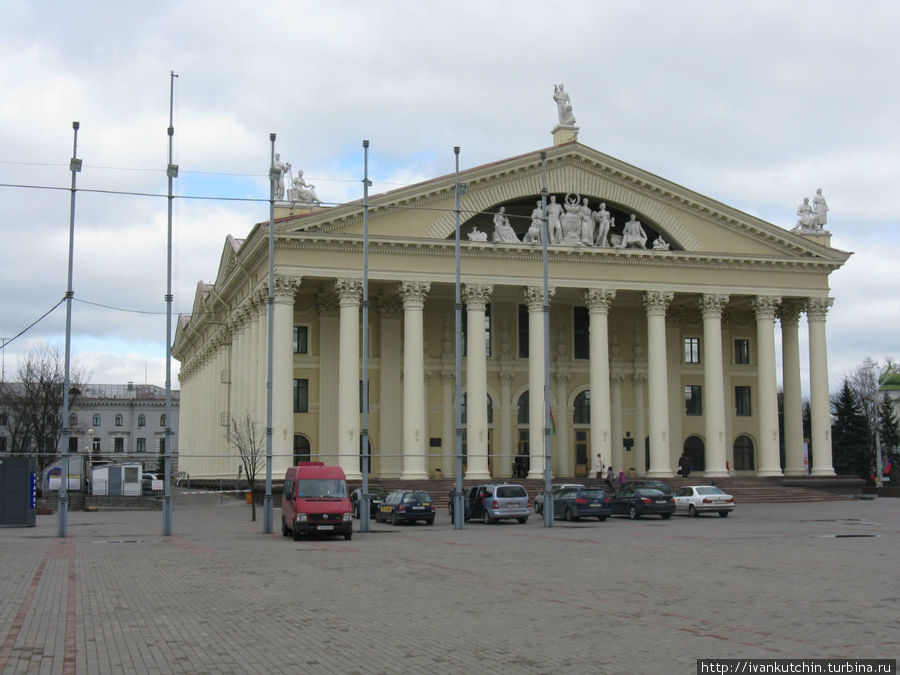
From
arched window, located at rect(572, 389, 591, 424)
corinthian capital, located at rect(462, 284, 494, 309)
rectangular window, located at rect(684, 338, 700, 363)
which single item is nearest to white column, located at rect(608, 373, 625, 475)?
arched window, located at rect(572, 389, 591, 424)

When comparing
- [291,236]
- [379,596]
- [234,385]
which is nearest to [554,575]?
[379,596]

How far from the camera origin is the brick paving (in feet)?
36.6

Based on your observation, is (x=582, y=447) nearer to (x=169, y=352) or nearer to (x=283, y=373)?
(x=283, y=373)

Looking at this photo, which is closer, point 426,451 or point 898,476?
point 426,451

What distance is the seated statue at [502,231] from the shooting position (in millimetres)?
51859

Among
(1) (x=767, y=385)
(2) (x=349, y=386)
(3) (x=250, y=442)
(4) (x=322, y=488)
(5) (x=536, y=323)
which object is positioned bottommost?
(4) (x=322, y=488)

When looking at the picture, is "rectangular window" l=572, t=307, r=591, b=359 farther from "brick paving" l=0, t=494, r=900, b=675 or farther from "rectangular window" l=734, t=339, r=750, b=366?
"brick paving" l=0, t=494, r=900, b=675

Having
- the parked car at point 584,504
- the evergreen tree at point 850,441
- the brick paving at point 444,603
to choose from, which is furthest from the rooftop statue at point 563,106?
the evergreen tree at point 850,441

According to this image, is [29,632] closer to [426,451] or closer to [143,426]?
[426,451]

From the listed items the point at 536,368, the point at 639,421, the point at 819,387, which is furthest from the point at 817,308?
the point at 536,368

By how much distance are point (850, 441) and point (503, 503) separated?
54.7m

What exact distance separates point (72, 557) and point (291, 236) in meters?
26.0

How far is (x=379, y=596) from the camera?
1602cm

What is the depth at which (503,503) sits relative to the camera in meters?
37.2
